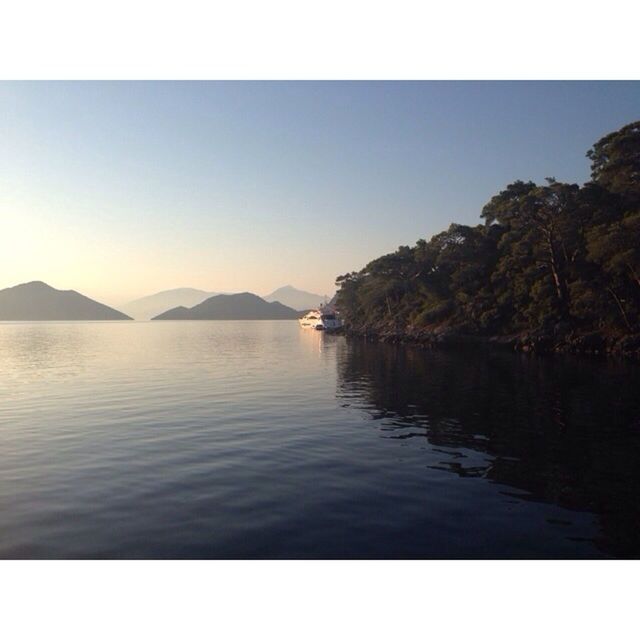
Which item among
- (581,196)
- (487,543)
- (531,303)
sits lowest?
(487,543)

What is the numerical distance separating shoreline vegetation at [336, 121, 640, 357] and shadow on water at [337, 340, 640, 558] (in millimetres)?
12927

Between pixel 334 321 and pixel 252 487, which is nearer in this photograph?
pixel 252 487

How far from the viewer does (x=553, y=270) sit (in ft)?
206

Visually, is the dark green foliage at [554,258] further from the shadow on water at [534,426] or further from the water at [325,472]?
the water at [325,472]

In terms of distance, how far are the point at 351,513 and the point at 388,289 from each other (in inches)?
3795

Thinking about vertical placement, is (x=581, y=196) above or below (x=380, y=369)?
above

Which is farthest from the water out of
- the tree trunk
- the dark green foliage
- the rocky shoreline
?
the dark green foliage

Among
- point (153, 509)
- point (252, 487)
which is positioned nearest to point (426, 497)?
point (252, 487)

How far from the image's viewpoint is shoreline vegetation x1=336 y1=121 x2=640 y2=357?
173 ft

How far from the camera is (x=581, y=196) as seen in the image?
194 ft

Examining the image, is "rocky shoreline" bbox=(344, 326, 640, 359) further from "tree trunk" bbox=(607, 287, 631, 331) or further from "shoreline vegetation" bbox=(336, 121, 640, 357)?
"tree trunk" bbox=(607, 287, 631, 331)

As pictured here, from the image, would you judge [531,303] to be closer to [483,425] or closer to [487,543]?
[483,425]

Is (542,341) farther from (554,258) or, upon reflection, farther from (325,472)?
(325,472)

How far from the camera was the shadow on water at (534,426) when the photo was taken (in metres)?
13.1
